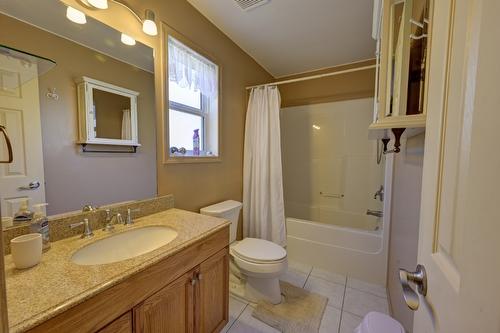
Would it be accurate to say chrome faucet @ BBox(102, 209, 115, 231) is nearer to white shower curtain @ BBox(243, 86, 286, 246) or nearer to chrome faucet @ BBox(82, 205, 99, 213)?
chrome faucet @ BBox(82, 205, 99, 213)

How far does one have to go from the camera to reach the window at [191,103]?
1.60m

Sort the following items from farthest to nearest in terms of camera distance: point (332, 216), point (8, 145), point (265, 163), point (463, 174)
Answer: point (332, 216)
point (265, 163)
point (8, 145)
point (463, 174)

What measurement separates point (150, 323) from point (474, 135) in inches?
45.5

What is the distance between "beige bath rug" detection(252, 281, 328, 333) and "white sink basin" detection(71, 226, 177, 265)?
3.23 feet

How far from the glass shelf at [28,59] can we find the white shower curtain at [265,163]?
165cm

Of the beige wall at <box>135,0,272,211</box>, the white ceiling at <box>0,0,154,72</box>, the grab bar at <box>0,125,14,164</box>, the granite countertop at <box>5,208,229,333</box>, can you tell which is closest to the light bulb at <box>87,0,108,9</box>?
the white ceiling at <box>0,0,154,72</box>

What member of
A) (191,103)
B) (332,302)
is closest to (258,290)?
(332,302)

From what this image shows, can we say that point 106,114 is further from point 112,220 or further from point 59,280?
point 59,280

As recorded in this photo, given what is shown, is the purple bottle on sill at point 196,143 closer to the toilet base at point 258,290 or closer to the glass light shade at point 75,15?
the glass light shade at point 75,15

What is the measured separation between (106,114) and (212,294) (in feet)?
3.99

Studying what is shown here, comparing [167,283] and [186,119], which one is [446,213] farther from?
[186,119]

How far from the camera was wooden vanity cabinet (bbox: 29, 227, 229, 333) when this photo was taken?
0.65m

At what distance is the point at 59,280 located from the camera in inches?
27.0

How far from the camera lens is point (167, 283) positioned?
920mm
